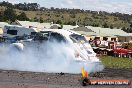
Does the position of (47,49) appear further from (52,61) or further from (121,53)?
(121,53)

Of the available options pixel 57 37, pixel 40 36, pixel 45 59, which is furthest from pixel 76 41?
pixel 40 36

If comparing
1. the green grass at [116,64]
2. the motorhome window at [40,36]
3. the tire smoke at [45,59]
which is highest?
the motorhome window at [40,36]

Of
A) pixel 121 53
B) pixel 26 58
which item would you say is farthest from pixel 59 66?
pixel 121 53

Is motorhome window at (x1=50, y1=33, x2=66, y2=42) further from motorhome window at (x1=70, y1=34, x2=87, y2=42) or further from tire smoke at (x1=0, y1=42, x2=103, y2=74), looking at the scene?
motorhome window at (x1=70, y1=34, x2=87, y2=42)

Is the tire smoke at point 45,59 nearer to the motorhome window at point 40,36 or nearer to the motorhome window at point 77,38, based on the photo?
the motorhome window at point 40,36

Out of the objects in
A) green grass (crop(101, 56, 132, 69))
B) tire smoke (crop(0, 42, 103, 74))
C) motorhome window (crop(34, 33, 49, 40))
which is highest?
motorhome window (crop(34, 33, 49, 40))

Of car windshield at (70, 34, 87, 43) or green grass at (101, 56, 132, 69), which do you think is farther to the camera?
green grass at (101, 56, 132, 69)

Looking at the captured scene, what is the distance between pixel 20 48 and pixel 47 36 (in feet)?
4.88

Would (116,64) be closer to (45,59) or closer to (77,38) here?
(77,38)

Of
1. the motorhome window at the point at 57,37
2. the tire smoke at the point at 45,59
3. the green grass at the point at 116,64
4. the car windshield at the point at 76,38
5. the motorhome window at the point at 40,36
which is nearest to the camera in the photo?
the tire smoke at the point at 45,59

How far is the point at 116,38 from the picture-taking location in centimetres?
9712

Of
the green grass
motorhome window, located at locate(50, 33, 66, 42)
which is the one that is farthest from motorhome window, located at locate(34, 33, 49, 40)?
the green grass

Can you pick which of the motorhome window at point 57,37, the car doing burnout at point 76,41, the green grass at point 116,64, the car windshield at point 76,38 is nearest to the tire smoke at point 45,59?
the car doing burnout at point 76,41

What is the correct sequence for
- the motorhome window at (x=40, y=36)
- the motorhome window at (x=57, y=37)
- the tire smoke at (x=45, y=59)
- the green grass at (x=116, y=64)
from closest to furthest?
the tire smoke at (x=45, y=59) < the motorhome window at (x=57, y=37) < the motorhome window at (x=40, y=36) < the green grass at (x=116, y=64)
